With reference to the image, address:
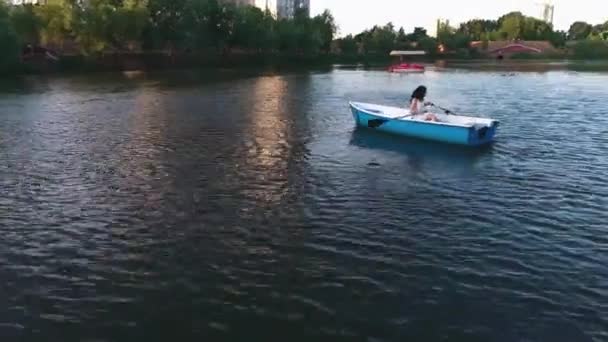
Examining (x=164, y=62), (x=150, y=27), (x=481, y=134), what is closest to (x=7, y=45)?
(x=150, y=27)

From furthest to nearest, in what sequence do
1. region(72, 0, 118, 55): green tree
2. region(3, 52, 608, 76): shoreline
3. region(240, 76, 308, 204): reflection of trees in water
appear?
region(72, 0, 118, 55): green tree → region(3, 52, 608, 76): shoreline → region(240, 76, 308, 204): reflection of trees in water

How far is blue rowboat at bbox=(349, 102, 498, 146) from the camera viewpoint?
91.8ft

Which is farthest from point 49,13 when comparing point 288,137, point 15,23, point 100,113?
point 288,137

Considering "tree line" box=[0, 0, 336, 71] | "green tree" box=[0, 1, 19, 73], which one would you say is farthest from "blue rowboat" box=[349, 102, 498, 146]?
"tree line" box=[0, 0, 336, 71]

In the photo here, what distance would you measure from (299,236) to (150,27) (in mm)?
86535

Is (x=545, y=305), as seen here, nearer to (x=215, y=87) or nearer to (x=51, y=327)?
→ (x=51, y=327)

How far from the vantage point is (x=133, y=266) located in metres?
13.9

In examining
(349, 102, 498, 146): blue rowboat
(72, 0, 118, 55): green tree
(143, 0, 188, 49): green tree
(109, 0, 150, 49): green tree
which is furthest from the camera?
(143, 0, 188, 49): green tree

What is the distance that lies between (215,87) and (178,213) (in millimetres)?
46142

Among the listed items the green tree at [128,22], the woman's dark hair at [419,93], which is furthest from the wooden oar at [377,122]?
the green tree at [128,22]

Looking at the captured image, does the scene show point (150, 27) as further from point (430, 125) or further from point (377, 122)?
point (430, 125)

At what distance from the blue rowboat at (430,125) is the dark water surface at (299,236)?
0.75 meters

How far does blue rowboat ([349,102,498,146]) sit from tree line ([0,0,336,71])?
5323 cm

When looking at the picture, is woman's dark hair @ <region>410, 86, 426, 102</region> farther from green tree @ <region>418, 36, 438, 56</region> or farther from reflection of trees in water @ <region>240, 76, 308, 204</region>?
green tree @ <region>418, 36, 438, 56</region>
